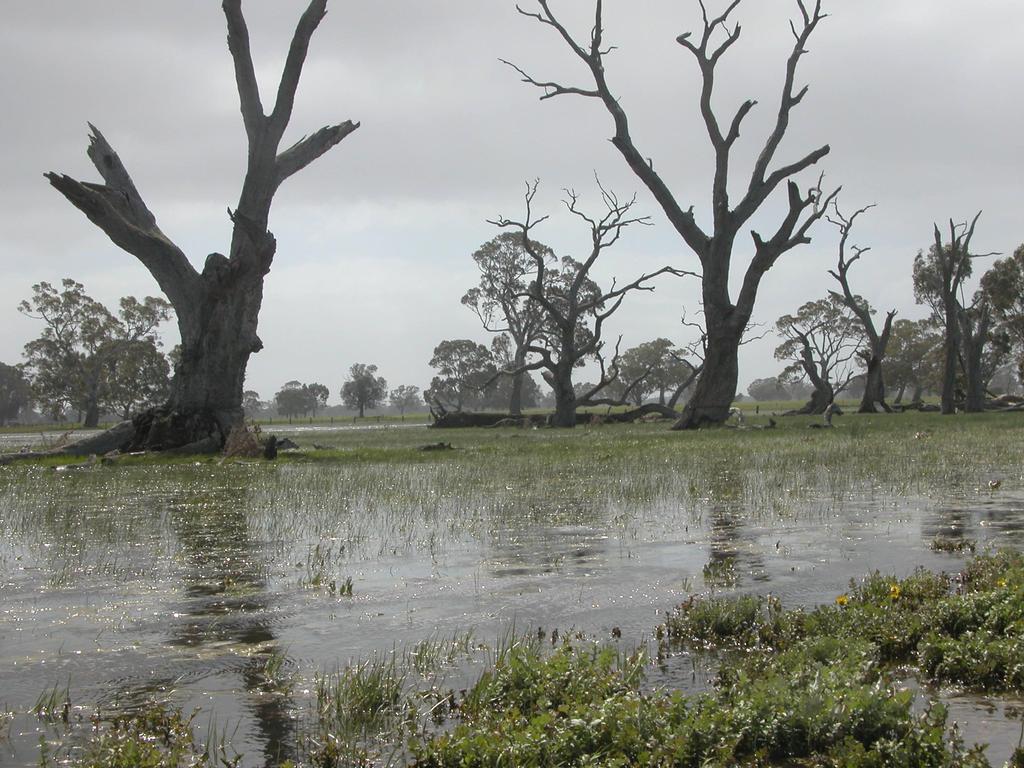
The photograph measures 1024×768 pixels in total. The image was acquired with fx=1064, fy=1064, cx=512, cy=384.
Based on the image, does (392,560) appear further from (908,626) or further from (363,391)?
(363,391)

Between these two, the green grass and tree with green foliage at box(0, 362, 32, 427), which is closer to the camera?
the green grass

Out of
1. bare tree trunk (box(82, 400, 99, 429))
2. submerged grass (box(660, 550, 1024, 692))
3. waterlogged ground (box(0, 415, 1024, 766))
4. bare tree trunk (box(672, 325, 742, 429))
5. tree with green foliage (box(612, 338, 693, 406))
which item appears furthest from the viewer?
tree with green foliage (box(612, 338, 693, 406))

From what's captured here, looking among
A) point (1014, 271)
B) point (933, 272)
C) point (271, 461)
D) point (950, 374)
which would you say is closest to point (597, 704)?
point (271, 461)

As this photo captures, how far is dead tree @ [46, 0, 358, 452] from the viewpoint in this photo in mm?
23469

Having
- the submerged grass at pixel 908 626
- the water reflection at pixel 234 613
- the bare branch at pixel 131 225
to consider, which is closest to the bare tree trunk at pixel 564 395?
the bare branch at pixel 131 225

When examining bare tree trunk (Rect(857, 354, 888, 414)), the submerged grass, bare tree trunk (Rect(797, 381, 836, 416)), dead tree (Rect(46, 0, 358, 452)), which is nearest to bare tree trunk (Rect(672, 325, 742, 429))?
dead tree (Rect(46, 0, 358, 452))

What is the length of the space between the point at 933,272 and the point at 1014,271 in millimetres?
9264

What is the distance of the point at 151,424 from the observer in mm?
23797

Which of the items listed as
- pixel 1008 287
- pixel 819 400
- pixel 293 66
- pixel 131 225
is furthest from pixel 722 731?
pixel 1008 287

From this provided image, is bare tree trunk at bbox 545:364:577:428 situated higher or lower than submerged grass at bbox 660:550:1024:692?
higher

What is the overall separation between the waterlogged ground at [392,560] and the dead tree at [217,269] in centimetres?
692

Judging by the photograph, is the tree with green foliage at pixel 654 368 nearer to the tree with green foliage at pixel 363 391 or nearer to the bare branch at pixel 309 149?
the tree with green foliage at pixel 363 391

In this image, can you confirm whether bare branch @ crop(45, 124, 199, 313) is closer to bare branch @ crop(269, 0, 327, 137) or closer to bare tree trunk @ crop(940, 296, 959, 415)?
bare branch @ crop(269, 0, 327, 137)

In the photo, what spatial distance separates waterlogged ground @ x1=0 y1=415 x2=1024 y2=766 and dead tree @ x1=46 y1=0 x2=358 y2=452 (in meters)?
6.92
